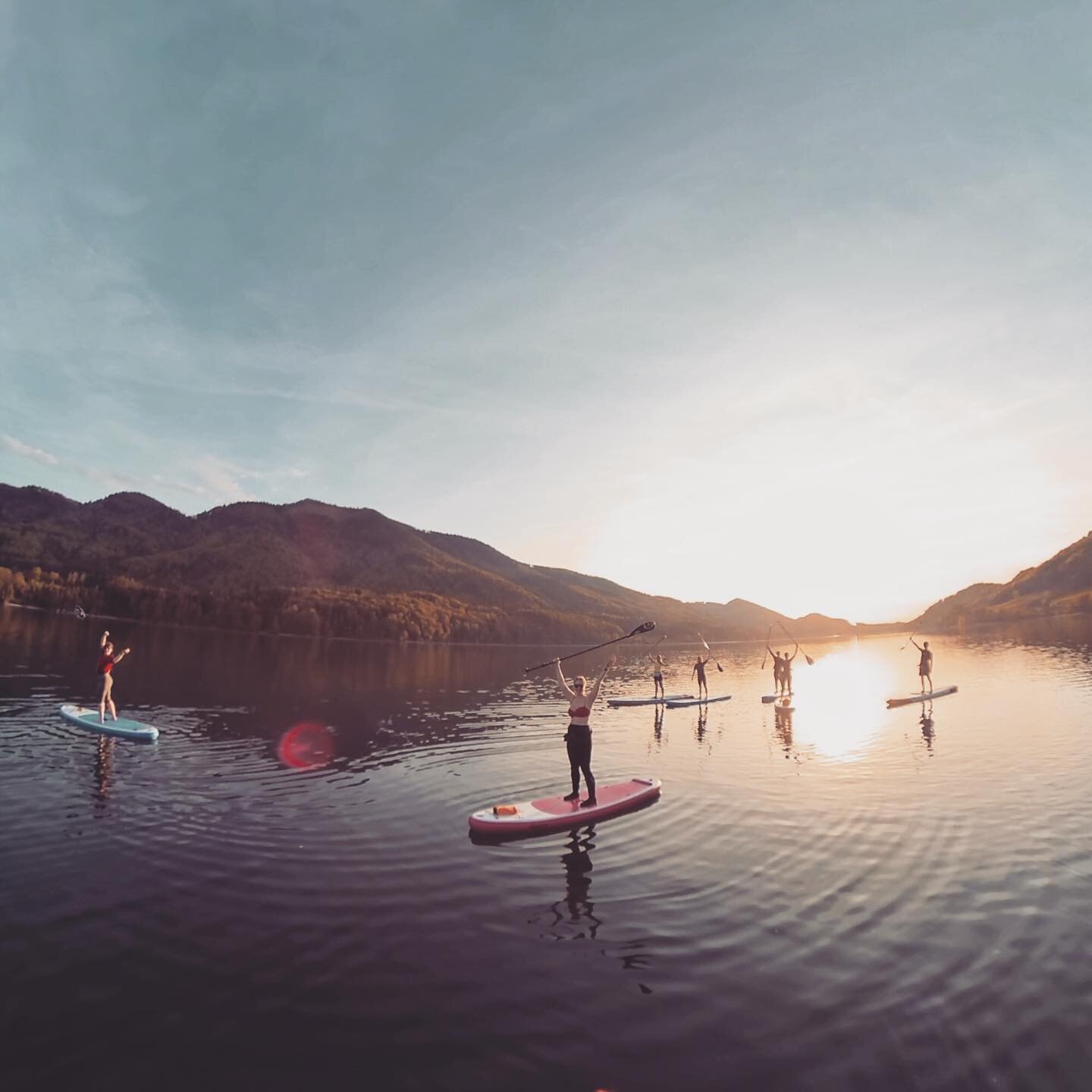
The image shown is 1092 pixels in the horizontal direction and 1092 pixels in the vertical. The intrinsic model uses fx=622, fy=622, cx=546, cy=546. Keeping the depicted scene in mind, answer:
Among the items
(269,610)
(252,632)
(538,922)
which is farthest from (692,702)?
(269,610)

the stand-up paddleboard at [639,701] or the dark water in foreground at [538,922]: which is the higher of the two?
the dark water in foreground at [538,922]

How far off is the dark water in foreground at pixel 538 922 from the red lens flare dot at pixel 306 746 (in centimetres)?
78

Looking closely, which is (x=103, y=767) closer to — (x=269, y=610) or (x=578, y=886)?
(x=578, y=886)

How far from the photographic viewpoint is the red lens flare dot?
24.1 metres

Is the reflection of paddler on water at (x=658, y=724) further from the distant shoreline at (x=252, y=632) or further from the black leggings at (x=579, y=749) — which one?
the distant shoreline at (x=252, y=632)

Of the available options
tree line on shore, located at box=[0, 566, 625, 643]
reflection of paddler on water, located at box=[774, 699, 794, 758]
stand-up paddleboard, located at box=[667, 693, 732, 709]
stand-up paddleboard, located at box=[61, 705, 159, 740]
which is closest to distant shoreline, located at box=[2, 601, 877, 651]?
tree line on shore, located at box=[0, 566, 625, 643]

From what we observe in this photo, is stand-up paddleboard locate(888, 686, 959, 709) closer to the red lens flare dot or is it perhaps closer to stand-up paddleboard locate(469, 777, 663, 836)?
stand-up paddleboard locate(469, 777, 663, 836)

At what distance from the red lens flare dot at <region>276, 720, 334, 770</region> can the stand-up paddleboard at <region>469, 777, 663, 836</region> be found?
994cm

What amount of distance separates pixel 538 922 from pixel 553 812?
5569mm

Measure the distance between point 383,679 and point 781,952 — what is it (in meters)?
53.5

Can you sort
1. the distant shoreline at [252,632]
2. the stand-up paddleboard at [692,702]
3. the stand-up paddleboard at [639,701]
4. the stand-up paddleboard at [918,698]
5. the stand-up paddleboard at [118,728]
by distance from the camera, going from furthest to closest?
1. the distant shoreline at [252,632]
2. the stand-up paddleboard at [639,701]
3. the stand-up paddleboard at [692,702]
4. the stand-up paddleboard at [918,698]
5. the stand-up paddleboard at [118,728]

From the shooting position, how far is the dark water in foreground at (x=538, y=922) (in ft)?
25.3

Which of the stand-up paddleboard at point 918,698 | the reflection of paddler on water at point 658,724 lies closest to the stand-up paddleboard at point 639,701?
the reflection of paddler on water at point 658,724

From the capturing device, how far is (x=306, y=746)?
27.0 m
